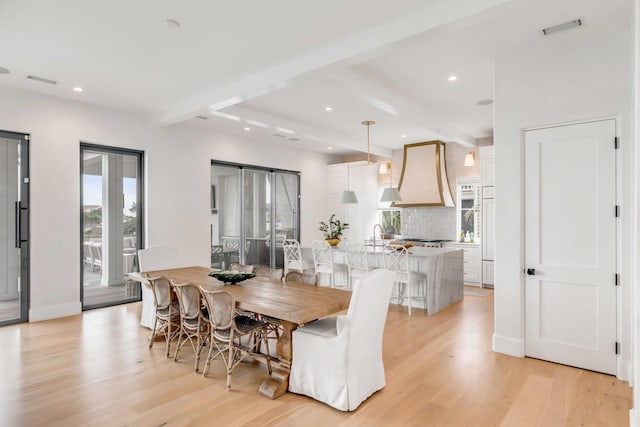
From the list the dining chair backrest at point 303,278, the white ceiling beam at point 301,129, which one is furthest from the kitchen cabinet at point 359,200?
the dining chair backrest at point 303,278

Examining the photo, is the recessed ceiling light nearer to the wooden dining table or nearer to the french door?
the wooden dining table

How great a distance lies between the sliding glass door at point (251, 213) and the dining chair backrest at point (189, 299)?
373 cm

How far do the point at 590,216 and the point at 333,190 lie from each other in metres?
6.42

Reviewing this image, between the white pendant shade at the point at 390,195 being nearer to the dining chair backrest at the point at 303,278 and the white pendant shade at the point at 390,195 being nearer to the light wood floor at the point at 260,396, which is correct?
the light wood floor at the point at 260,396

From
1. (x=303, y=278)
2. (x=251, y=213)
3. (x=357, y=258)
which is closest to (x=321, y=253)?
(x=357, y=258)

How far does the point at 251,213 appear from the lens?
7.69m

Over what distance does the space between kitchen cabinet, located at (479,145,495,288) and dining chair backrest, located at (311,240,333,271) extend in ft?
10.4

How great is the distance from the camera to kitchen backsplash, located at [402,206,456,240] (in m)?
8.12

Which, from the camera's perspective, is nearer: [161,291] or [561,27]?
[561,27]

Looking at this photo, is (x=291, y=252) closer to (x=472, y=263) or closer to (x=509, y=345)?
(x=472, y=263)

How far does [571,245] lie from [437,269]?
7.15ft

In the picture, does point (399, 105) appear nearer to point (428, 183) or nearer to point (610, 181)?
point (610, 181)

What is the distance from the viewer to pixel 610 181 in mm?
3139

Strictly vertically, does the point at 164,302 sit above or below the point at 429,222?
below
